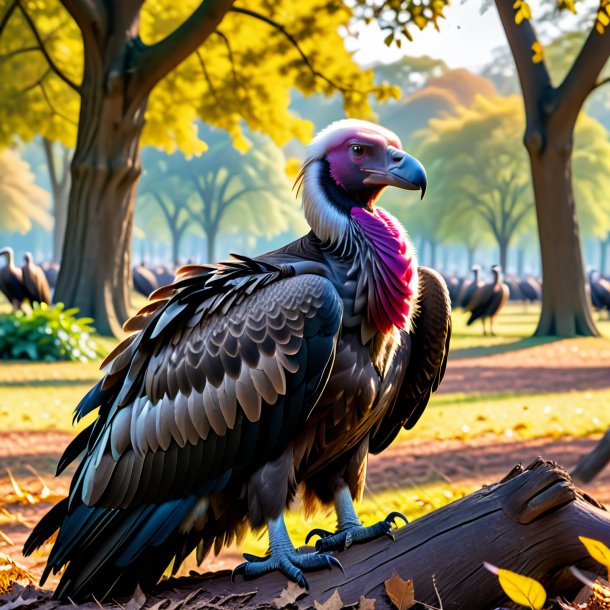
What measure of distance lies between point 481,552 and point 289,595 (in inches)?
26.6

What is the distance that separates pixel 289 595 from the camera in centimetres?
305

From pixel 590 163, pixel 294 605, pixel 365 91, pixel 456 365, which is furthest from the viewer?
pixel 590 163

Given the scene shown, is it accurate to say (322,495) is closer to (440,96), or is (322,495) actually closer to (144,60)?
(144,60)

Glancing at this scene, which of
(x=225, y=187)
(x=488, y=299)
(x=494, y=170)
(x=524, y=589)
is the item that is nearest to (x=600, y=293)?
(x=488, y=299)

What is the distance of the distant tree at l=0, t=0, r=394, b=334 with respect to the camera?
13891mm

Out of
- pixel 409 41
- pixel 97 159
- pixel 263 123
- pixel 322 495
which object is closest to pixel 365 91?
pixel 263 123

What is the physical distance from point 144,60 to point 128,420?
11253mm

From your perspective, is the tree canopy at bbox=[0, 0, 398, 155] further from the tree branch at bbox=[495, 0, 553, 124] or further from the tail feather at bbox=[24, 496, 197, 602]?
the tail feather at bbox=[24, 496, 197, 602]

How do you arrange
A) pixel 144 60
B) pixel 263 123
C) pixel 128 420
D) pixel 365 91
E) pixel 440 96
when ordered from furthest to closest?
pixel 440 96 < pixel 263 123 < pixel 365 91 < pixel 144 60 < pixel 128 420

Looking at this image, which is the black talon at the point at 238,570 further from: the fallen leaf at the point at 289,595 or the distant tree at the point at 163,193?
the distant tree at the point at 163,193

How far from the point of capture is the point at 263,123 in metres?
19.3

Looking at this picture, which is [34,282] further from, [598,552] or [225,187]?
[225,187]

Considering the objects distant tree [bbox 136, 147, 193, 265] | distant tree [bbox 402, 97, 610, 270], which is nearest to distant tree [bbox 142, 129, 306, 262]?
distant tree [bbox 136, 147, 193, 265]

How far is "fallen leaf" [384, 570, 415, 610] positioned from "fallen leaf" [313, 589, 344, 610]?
17 cm
